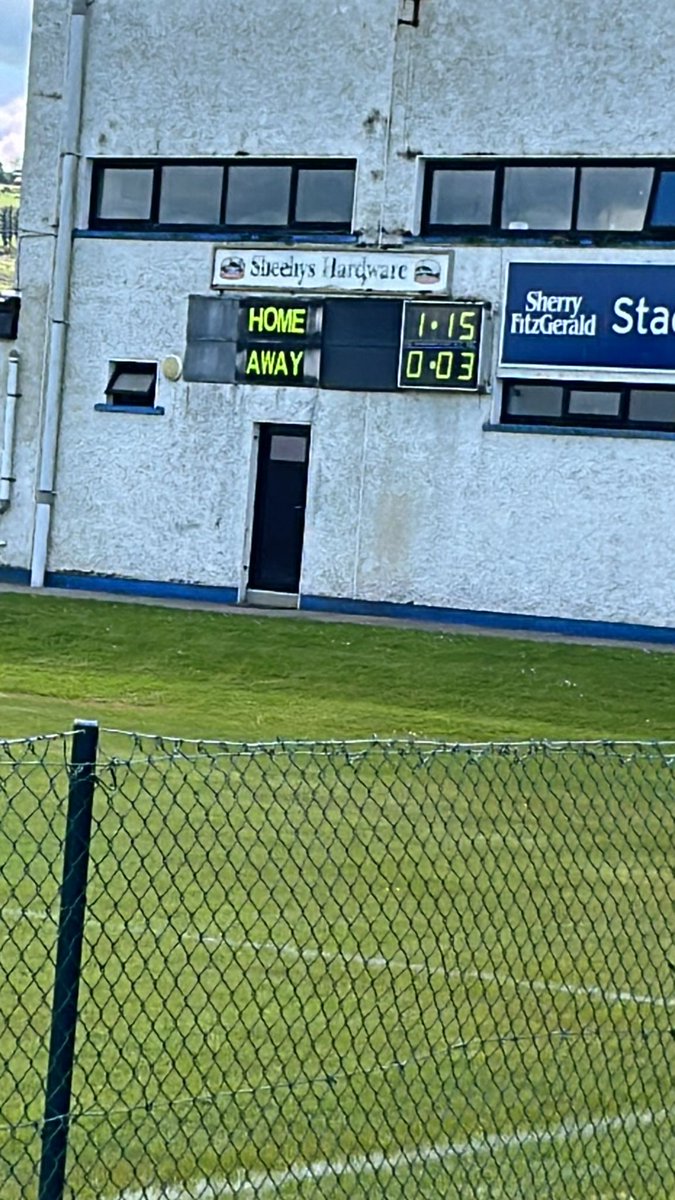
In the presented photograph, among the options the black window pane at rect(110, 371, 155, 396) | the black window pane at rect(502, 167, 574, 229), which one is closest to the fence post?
the black window pane at rect(502, 167, 574, 229)

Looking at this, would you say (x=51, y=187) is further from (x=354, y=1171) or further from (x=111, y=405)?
(x=354, y=1171)

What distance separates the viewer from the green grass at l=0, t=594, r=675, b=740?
19094 mm

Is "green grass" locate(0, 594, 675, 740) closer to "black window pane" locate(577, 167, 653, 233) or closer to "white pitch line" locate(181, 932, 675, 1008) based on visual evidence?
"black window pane" locate(577, 167, 653, 233)

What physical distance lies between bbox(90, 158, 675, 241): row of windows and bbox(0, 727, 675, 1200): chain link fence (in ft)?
51.7

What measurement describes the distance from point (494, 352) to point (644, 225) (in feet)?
8.43

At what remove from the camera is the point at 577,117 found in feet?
83.4

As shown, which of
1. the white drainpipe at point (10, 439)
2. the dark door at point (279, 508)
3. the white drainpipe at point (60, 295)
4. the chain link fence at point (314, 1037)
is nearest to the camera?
the chain link fence at point (314, 1037)

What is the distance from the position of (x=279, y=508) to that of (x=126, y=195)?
5.30 meters

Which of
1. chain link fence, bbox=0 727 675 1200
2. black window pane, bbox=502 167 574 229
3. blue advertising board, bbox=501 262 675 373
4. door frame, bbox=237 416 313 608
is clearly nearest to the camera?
Result: chain link fence, bbox=0 727 675 1200

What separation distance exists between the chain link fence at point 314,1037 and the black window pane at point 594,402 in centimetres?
1485

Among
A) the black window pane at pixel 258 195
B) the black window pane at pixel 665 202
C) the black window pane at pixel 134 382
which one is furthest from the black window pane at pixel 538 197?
the black window pane at pixel 134 382

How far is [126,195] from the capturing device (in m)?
28.8

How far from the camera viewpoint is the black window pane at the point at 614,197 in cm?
2547

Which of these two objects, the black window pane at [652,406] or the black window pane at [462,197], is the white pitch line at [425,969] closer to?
the black window pane at [652,406]
